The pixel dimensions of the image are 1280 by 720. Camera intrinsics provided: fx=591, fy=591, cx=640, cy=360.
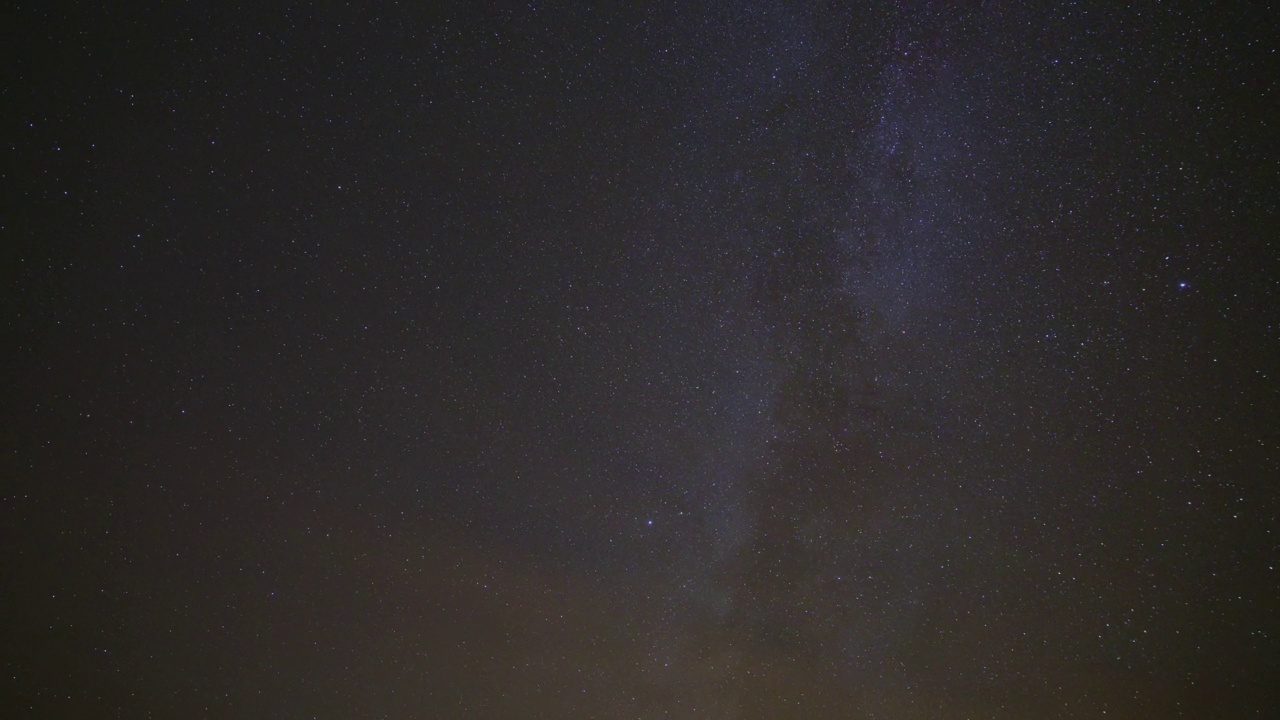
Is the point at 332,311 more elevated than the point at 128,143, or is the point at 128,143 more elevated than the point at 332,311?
the point at 128,143

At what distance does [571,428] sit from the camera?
2104mm

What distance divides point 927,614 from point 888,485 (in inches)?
19.1

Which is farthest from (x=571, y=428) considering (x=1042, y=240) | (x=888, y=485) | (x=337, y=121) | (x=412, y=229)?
(x=1042, y=240)

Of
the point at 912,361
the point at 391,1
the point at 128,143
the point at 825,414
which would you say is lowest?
the point at 825,414

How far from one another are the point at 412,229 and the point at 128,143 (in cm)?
97

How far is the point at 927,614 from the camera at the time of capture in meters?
2.08

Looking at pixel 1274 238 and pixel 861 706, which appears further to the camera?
pixel 861 706

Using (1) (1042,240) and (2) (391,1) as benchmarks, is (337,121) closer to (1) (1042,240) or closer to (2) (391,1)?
(2) (391,1)

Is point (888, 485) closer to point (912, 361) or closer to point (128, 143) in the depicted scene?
point (912, 361)

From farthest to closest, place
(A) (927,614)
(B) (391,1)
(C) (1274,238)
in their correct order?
(A) (927,614)
(B) (391,1)
(C) (1274,238)

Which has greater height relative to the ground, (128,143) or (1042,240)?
(1042,240)

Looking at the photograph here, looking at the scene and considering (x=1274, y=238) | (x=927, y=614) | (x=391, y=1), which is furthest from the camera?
(x=927, y=614)

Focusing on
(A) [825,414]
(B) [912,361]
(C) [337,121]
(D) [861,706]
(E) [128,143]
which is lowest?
(D) [861,706]

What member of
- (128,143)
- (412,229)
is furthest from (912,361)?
(128,143)
